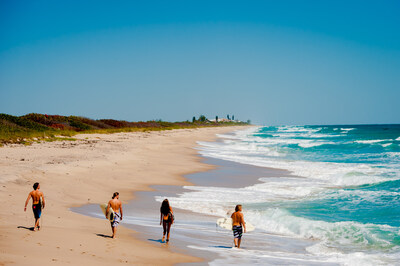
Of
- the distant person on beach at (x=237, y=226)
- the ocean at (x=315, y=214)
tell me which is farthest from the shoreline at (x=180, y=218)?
the ocean at (x=315, y=214)

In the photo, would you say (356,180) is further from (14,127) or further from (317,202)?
(14,127)

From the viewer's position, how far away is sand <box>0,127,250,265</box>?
805 centimetres

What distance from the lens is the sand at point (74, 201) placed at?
8.05 meters

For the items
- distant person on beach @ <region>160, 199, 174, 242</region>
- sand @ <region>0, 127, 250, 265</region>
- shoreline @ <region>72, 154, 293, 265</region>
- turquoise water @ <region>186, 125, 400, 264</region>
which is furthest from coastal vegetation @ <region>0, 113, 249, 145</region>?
distant person on beach @ <region>160, 199, 174, 242</region>

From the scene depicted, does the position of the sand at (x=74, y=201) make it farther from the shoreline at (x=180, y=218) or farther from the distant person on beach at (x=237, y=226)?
the distant person on beach at (x=237, y=226)

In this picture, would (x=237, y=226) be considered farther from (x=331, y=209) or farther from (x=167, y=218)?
(x=331, y=209)

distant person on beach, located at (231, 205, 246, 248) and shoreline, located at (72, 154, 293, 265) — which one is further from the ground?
distant person on beach, located at (231, 205, 246, 248)

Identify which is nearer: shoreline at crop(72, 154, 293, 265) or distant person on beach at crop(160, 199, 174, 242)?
distant person on beach at crop(160, 199, 174, 242)

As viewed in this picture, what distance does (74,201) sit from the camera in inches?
567

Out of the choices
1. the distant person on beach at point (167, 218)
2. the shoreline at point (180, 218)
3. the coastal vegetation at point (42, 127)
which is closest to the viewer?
the distant person on beach at point (167, 218)

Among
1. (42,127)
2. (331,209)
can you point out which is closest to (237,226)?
(331,209)

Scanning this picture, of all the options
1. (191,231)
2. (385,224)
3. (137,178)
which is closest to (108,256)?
(191,231)

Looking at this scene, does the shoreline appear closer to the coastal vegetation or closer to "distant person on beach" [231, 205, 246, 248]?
"distant person on beach" [231, 205, 246, 248]

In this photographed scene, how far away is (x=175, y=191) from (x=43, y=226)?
8.58 meters
